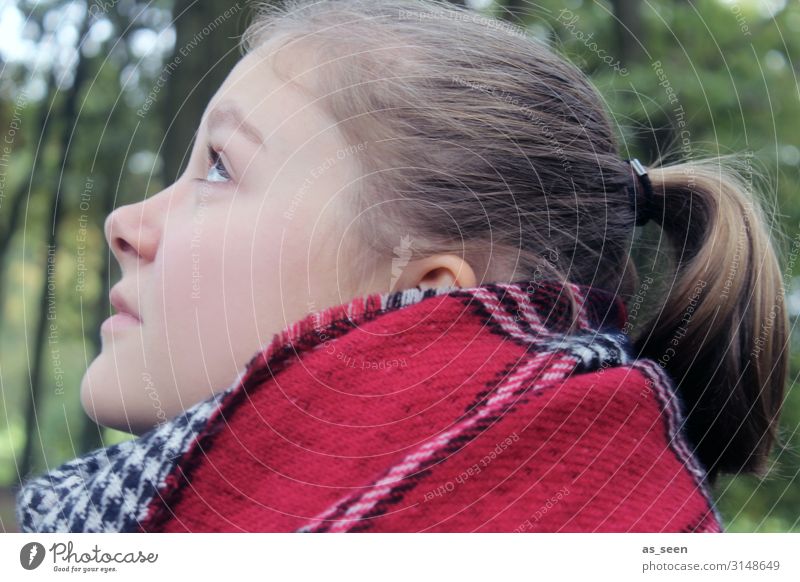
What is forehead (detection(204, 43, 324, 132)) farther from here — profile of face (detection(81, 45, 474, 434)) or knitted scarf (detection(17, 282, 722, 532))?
knitted scarf (detection(17, 282, 722, 532))

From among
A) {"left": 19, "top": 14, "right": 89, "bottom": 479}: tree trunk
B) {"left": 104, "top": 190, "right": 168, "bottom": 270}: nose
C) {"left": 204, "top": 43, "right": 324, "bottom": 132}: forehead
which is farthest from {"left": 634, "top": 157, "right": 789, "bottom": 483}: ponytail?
{"left": 19, "top": 14, "right": 89, "bottom": 479}: tree trunk

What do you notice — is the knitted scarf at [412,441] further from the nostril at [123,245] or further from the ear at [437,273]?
the nostril at [123,245]

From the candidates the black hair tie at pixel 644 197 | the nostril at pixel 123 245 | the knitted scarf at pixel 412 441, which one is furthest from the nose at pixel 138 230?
the black hair tie at pixel 644 197

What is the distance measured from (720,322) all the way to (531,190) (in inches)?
7.3

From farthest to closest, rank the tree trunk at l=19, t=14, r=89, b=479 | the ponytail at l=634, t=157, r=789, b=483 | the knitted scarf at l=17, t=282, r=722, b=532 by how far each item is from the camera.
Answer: the tree trunk at l=19, t=14, r=89, b=479
the ponytail at l=634, t=157, r=789, b=483
the knitted scarf at l=17, t=282, r=722, b=532

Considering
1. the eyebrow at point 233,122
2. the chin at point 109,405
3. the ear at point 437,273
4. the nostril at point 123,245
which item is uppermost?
the eyebrow at point 233,122

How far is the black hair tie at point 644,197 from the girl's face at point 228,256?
8.9 inches

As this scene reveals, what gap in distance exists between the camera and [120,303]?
600mm

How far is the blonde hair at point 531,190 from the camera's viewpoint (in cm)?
56

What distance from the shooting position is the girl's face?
56 cm

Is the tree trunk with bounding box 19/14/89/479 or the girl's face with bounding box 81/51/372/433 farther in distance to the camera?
the tree trunk with bounding box 19/14/89/479

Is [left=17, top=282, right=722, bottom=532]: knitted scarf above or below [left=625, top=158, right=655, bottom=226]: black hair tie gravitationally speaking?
below
